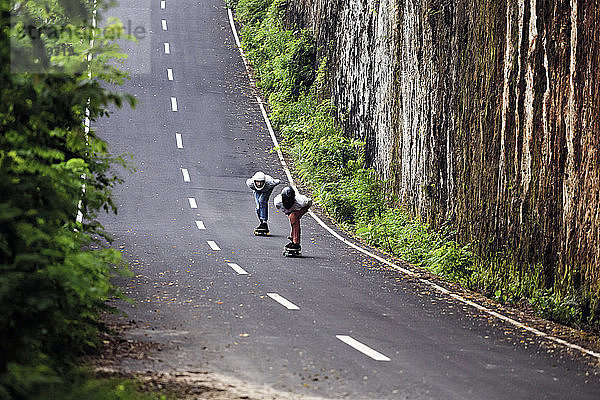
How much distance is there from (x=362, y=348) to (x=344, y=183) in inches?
675

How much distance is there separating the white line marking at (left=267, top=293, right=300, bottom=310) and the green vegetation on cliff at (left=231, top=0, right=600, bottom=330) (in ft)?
13.9

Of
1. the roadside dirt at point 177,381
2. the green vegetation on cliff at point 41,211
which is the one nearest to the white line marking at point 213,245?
the roadside dirt at point 177,381

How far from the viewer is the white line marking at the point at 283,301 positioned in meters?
12.9

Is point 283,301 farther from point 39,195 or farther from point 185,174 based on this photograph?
point 185,174

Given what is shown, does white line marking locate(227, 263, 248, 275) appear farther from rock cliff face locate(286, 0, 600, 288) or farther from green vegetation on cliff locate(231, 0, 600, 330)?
rock cliff face locate(286, 0, 600, 288)

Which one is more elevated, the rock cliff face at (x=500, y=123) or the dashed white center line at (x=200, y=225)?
the rock cliff face at (x=500, y=123)

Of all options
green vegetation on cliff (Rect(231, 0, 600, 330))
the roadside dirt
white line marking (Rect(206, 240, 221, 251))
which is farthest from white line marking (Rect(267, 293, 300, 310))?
white line marking (Rect(206, 240, 221, 251))

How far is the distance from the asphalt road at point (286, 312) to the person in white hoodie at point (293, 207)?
56 cm

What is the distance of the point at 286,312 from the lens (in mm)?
12516

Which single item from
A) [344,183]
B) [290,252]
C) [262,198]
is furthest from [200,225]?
[344,183]

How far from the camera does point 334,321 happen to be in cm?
1206

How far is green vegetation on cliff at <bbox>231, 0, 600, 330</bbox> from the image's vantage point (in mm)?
15102

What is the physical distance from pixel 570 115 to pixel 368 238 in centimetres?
986

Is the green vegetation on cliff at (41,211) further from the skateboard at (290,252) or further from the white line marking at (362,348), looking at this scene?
the skateboard at (290,252)
